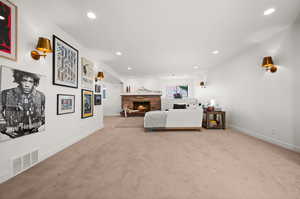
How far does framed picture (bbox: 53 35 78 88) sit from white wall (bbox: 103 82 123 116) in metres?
5.46

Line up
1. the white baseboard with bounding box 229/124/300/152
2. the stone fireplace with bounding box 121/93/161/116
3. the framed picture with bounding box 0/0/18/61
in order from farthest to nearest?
the stone fireplace with bounding box 121/93/161/116 < the white baseboard with bounding box 229/124/300/152 < the framed picture with bounding box 0/0/18/61

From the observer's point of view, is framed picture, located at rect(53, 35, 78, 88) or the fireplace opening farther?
the fireplace opening

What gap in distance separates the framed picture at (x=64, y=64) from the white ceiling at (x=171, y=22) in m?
0.36

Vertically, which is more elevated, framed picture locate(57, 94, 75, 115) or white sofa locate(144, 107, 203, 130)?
framed picture locate(57, 94, 75, 115)

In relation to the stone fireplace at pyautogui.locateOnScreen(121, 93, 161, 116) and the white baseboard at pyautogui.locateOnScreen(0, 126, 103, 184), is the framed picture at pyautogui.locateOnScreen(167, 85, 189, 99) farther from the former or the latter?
the white baseboard at pyautogui.locateOnScreen(0, 126, 103, 184)

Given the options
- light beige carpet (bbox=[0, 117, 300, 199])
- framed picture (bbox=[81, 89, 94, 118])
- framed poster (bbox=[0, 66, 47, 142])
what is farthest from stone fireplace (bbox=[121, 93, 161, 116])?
framed poster (bbox=[0, 66, 47, 142])

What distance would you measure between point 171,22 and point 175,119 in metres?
2.82

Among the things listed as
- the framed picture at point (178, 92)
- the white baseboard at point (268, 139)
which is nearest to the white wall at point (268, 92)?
the white baseboard at point (268, 139)

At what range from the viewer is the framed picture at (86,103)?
324cm

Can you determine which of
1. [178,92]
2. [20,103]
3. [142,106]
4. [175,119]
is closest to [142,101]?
[142,106]

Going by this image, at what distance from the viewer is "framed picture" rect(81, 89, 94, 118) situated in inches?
128

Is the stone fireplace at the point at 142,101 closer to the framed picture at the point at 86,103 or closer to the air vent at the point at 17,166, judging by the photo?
the framed picture at the point at 86,103

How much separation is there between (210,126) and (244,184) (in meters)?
3.04

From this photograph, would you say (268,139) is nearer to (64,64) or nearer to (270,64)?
(270,64)
